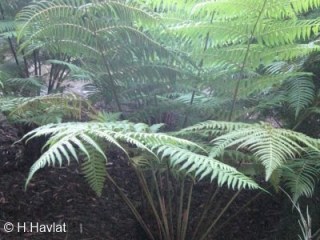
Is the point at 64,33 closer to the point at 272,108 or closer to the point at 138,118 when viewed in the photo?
the point at 138,118

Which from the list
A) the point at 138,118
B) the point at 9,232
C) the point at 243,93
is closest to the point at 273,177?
the point at 243,93

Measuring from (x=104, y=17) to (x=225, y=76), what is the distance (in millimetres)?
679

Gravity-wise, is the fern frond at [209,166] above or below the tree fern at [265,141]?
below

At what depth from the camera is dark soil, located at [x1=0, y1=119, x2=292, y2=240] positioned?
215cm

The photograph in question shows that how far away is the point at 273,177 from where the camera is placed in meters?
1.62

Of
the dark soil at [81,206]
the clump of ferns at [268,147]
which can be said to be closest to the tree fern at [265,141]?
the clump of ferns at [268,147]

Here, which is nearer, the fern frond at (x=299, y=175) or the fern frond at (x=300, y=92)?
the fern frond at (x=299, y=175)

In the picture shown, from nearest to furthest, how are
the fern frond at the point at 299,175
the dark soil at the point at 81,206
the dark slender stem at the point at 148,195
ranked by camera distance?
the fern frond at the point at 299,175 < the dark slender stem at the point at 148,195 < the dark soil at the point at 81,206

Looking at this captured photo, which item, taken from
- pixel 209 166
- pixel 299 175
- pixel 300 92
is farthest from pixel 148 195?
pixel 300 92

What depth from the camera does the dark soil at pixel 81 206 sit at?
7.04ft

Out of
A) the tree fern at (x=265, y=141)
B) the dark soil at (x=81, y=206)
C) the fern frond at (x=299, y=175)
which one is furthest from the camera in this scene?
the dark soil at (x=81, y=206)

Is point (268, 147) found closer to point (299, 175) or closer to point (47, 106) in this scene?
point (299, 175)

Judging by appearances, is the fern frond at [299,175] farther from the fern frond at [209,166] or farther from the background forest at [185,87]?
the fern frond at [209,166]

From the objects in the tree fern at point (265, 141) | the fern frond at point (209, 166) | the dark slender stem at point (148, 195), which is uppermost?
the tree fern at point (265, 141)
